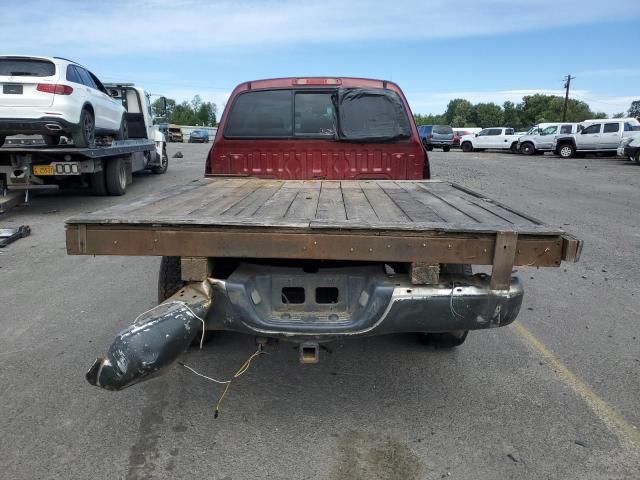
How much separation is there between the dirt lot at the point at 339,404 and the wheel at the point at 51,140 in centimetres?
499

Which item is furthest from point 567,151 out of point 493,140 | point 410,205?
point 410,205

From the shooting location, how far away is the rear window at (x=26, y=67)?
8980 mm

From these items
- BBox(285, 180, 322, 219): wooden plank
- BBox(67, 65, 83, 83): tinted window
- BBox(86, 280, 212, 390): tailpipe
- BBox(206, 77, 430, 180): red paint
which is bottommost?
BBox(86, 280, 212, 390): tailpipe

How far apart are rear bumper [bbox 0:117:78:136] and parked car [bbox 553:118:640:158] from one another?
2661cm

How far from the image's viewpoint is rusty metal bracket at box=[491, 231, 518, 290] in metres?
2.57

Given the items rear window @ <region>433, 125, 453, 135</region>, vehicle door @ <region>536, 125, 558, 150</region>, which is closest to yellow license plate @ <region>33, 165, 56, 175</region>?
vehicle door @ <region>536, 125, 558, 150</region>

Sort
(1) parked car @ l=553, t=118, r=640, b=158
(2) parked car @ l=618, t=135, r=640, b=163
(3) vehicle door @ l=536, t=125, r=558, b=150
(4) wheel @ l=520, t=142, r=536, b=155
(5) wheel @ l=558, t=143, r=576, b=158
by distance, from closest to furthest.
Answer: (2) parked car @ l=618, t=135, r=640, b=163 < (1) parked car @ l=553, t=118, r=640, b=158 < (5) wheel @ l=558, t=143, r=576, b=158 < (3) vehicle door @ l=536, t=125, r=558, b=150 < (4) wheel @ l=520, t=142, r=536, b=155

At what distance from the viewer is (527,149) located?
32625 millimetres

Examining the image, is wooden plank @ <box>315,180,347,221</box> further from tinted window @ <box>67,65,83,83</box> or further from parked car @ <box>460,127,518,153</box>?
parked car @ <box>460,127,518,153</box>

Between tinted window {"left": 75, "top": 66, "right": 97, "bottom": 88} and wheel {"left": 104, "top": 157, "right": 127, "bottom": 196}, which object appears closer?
tinted window {"left": 75, "top": 66, "right": 97, "bottom": 88}

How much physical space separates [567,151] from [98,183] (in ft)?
84.3

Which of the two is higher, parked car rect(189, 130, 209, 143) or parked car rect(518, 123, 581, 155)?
parked car rect(518, 123, 581, 155)

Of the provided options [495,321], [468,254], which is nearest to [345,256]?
[468,254]

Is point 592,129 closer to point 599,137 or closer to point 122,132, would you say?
point 599,137
